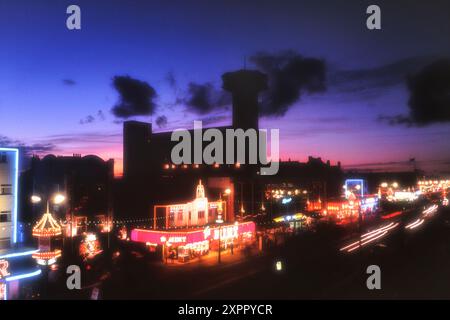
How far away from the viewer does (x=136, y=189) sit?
110 ft

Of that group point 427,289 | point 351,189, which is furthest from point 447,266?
point 351,189

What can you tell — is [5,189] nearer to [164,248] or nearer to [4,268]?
[4,268]

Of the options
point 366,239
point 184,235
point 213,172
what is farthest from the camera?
point 213,172

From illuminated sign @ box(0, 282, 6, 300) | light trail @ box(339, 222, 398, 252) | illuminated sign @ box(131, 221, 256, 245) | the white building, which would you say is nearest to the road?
light trail @ box(339, 222, 398, 252)

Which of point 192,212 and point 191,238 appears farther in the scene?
point 192,212

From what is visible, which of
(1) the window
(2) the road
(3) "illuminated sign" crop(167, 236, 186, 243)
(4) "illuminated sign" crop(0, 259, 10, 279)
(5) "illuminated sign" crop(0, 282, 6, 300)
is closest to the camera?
(5) "illuminated sign" crop(0, 282, 6, 300)

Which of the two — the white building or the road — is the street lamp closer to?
the road

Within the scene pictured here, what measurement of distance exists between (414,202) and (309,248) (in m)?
68.4

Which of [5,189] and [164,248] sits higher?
[5,189]

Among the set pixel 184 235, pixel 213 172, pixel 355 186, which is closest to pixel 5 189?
pixel 184 235

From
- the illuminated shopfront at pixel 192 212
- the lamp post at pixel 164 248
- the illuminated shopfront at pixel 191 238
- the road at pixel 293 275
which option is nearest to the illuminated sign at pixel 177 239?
the illuminated shopfront at pixel 191 238

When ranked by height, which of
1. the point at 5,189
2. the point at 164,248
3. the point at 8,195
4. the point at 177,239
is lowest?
the point at 164,248

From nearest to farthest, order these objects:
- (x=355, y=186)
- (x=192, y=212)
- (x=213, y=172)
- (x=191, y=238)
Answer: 1. (x=191, y=238)
2. (x=192, y=212)
3. (x=213, y=172)
4. (x=355, y=186)

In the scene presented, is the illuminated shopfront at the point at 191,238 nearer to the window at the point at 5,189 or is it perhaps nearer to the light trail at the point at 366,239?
the light trail at the point at 366,239
